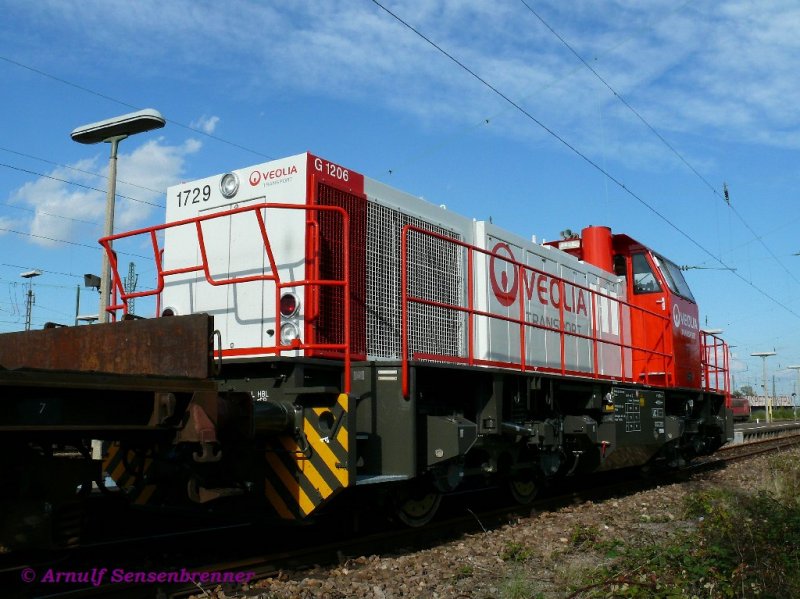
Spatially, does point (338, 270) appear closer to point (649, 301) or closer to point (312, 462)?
point (312, 462)

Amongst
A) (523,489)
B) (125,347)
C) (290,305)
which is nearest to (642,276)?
(523,489)

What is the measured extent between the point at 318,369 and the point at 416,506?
1.79 m

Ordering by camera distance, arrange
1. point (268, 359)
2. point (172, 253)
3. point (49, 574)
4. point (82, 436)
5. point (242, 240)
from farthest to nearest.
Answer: point (172, 253) → point (242, 240) → point (268, 359) → point (49, 574) → point (82, 436)

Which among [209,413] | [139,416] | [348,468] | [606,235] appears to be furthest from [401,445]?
[606,235]

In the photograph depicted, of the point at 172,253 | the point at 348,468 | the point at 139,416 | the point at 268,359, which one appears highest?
the point at 172,253

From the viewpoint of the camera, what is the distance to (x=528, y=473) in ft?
28.8

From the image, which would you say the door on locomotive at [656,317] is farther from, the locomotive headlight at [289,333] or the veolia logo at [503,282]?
the locomotive headlight at [289,333]

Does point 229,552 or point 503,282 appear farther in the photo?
point 503,282

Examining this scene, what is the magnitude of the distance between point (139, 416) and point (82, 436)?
1.04ft

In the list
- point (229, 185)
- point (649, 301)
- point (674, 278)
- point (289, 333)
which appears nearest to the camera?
point (289, 333)

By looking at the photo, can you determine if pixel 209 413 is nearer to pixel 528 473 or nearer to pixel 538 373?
pixel 538 373

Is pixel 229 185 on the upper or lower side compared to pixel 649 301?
upper

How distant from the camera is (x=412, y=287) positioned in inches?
293

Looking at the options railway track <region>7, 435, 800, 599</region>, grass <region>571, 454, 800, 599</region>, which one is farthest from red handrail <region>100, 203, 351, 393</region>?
grass <region>571, 454, 800, 599</region>
